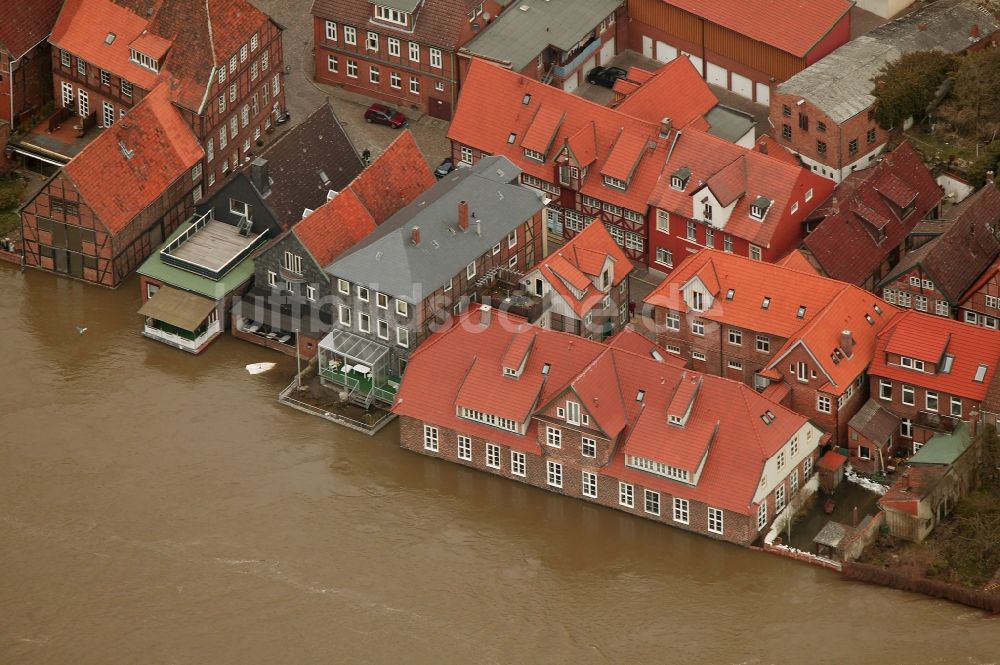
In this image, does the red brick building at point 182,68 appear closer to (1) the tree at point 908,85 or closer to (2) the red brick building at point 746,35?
(2) the red brick building at point 746,35

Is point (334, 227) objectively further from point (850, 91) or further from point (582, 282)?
point (850, 91)

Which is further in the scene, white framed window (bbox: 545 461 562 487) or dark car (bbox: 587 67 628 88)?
dark car (bbox: 587 67 628 88)

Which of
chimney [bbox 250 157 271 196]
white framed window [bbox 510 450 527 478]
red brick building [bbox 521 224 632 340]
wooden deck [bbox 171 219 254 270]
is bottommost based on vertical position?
white framed window [bbox 510 450 527 478]

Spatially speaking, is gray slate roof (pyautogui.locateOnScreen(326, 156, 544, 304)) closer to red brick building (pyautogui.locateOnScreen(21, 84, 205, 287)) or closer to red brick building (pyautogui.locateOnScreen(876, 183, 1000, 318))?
red brick building (pyautogui.locateOnScreen(21, 84, 205, 287))

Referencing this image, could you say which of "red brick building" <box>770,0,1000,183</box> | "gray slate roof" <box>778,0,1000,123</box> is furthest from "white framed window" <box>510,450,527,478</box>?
"gray slate roof" <box>778,0,1000,123</box>

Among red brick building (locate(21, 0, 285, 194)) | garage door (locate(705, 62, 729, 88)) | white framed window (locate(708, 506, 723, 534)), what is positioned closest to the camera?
white framed window (locate(708, 506, 723, 534))

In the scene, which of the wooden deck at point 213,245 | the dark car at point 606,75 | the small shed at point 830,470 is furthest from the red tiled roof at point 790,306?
the dark car at point 606,75
